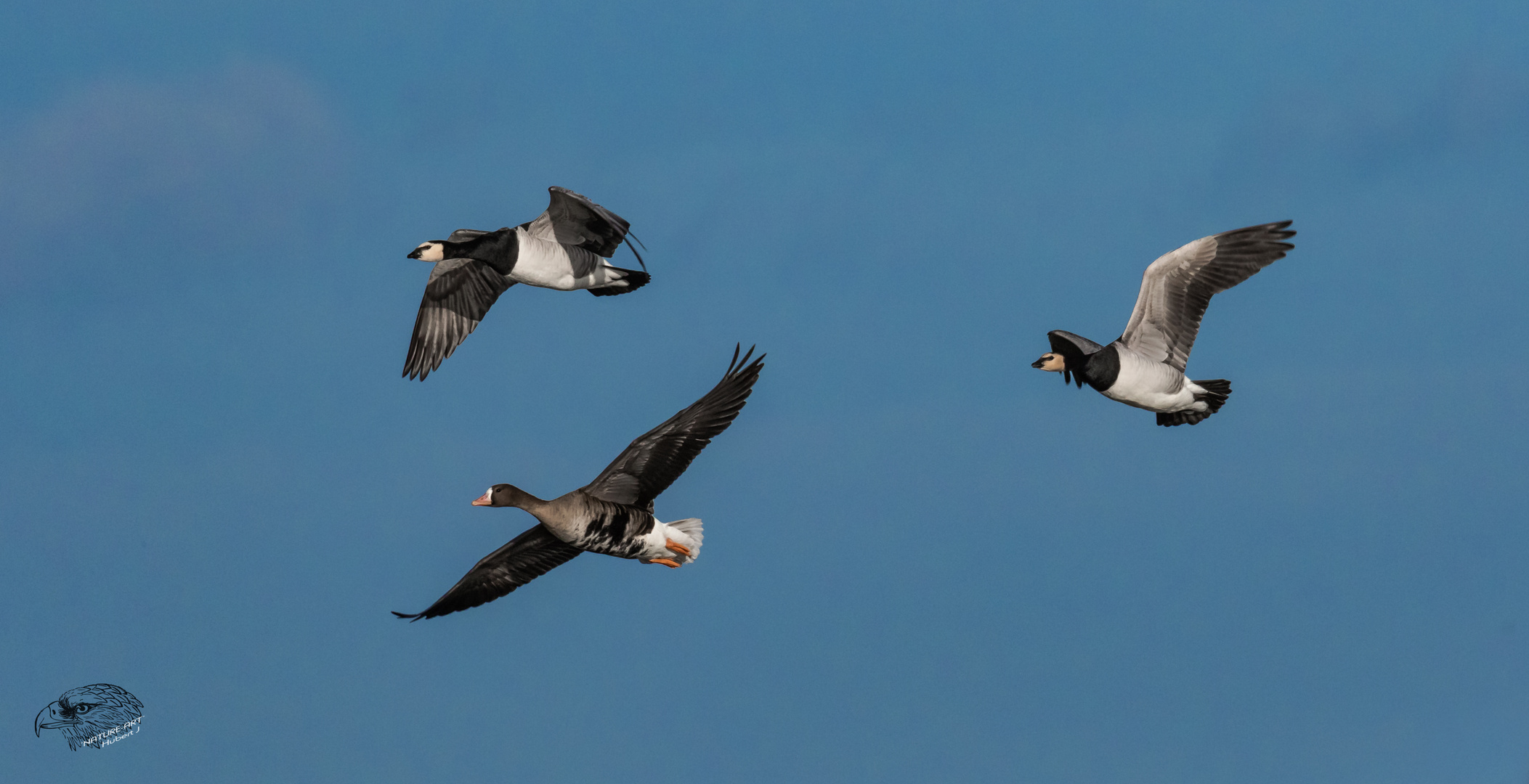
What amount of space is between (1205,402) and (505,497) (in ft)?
33.1

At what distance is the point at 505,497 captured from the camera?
20641 mm

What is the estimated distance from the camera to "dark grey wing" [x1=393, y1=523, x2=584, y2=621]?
804 inches

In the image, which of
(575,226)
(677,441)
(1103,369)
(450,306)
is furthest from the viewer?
(450,306)

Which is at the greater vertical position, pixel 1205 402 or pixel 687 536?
pixel 1205 402

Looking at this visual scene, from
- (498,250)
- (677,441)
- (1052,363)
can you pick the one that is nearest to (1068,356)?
(1052,363)

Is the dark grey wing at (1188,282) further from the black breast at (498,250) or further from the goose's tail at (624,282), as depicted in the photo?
the black breast at (498,250)

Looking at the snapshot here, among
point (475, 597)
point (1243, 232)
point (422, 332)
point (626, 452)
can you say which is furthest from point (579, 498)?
point (1243, 232)

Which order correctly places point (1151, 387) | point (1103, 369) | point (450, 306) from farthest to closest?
point (450, 306), point (1151, 387), point (1103, 369)

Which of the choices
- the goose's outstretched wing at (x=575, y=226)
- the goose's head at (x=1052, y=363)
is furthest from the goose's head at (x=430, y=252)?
the goose's head at (x=1052, y=363)

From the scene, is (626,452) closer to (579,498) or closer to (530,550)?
(579,498)

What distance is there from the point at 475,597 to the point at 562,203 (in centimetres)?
625

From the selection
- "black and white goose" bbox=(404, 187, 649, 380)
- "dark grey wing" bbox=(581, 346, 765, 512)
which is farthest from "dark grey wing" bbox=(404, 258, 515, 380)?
"dark grey wing" bbox=(581, 346, 765, 512)

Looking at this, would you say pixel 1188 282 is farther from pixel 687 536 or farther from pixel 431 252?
pixel 431 252

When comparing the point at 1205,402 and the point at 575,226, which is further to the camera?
the point at 575,226
